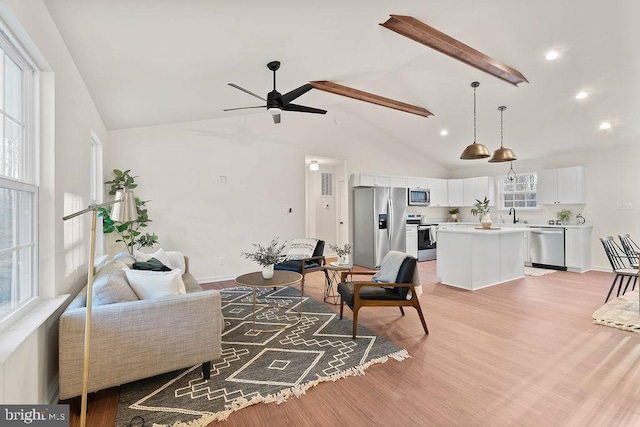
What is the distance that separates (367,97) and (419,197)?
3228 millimetres

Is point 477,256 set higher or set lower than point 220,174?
lower

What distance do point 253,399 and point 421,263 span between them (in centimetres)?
556

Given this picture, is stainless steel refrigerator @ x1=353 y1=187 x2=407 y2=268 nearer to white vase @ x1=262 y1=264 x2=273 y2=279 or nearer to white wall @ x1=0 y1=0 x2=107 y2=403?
white vase @ x1=262 y1=264 x2=273 y2=279

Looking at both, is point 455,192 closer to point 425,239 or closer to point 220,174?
point 425,239

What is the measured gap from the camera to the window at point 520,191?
673 cm

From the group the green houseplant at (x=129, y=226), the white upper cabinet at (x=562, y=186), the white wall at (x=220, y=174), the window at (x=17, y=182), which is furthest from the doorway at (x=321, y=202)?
the window at (x=17, y=182)

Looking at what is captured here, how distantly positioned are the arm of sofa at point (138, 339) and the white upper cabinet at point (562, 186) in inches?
272

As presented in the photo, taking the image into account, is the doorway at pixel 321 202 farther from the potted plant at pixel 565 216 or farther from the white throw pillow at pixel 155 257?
the potted plant at pixel 565 216

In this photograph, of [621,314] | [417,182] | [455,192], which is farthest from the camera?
[455,192]

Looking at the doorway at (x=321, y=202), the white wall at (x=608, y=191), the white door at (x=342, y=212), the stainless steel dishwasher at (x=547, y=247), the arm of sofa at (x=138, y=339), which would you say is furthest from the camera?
the doorway at (x=321, y=202)

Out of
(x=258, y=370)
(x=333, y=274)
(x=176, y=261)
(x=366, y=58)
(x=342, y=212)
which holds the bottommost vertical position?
(x=258, y=370)

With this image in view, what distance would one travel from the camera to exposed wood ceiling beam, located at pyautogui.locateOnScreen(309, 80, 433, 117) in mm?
4421

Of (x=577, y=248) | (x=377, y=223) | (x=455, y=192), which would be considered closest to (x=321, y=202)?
(x=377, y=223)

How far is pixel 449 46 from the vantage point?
3.43 meters
